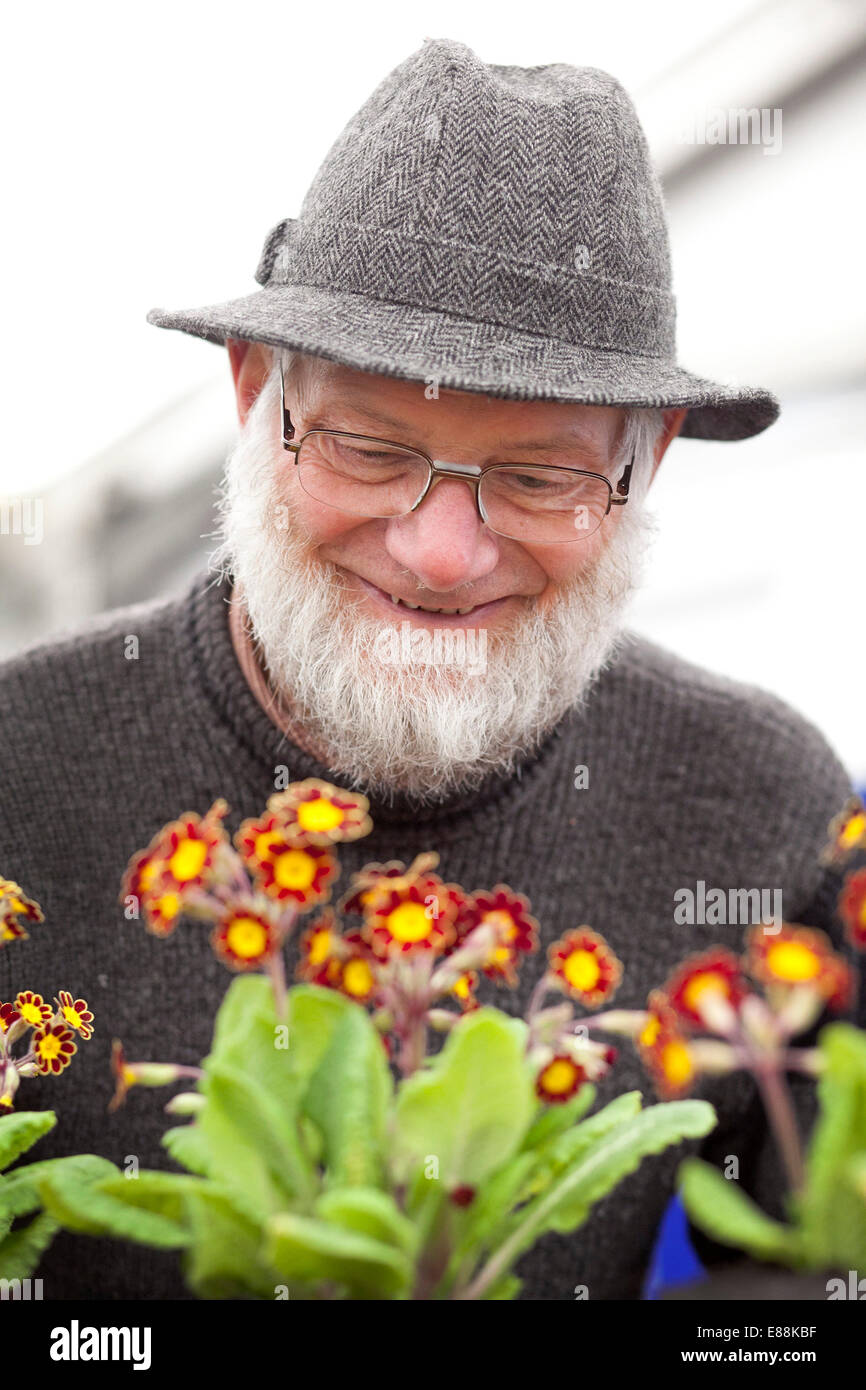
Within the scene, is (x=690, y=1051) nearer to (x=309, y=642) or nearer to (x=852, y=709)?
(x=309, y=642)

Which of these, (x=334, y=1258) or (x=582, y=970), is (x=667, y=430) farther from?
(x=334, y=1258)

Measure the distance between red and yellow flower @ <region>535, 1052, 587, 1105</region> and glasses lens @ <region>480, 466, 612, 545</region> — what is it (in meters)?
0.55

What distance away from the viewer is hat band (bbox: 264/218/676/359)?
934 mm

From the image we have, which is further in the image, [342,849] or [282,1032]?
[342,849]

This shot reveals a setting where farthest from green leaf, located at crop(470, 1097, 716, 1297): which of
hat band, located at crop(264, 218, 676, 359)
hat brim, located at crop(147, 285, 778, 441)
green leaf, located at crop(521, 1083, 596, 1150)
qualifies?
hat band, located at crop(264, 218, 676, 359)

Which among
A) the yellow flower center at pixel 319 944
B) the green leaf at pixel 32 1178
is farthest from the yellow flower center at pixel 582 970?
the green leaf at pixel 32 1178

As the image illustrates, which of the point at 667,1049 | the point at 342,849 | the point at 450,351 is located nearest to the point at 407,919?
the point at 667,1049

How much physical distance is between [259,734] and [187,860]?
2.46ft

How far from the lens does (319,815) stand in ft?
1.58

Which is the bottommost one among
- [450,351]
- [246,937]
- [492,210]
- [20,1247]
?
[20,1247]

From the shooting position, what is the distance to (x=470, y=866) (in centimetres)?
125

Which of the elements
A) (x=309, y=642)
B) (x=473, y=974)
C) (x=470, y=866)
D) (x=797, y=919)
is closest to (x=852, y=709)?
(x=797, y=919)

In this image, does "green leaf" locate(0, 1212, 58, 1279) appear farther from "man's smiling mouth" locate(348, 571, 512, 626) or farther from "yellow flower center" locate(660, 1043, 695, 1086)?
"man's smiling mouth" locate(348, 571, 512, 626)
